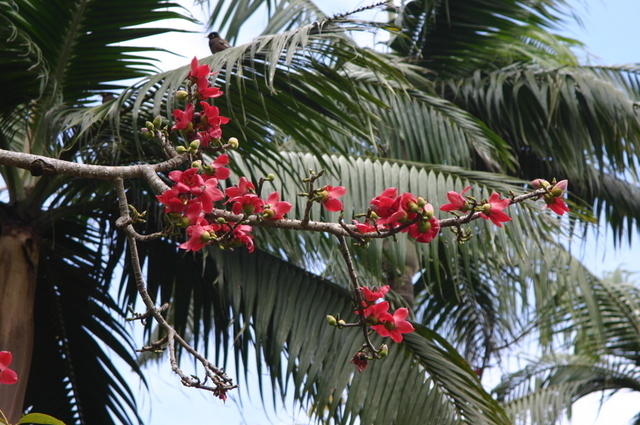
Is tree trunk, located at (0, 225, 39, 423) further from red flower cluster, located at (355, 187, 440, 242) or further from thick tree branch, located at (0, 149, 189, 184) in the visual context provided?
red flower cluster, located at (355, 187, 440, 242)

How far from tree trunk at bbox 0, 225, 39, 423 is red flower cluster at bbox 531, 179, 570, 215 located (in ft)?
7.95

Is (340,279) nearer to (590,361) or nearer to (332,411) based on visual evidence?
(332,411)

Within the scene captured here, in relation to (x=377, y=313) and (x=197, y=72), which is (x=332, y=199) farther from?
(x=197, y=72)

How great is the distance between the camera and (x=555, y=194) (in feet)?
5.98

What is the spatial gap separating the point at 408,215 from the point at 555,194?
335 mm

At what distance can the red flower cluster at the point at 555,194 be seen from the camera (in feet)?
5.96

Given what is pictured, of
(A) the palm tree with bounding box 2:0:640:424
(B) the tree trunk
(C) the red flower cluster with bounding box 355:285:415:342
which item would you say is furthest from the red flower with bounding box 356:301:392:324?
(B) the tree trunk

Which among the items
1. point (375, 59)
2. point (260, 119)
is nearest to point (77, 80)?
point (260, 119)

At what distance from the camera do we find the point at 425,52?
6.37m

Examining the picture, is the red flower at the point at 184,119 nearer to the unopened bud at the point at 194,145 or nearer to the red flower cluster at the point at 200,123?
the red flower cluster at the point at 200,123

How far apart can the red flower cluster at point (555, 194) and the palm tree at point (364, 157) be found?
1.12 meters

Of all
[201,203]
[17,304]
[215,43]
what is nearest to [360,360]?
[201,203]

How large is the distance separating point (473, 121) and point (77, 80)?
2.21 meters

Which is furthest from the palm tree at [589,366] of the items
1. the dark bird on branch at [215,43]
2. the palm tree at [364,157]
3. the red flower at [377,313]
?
the red flower at [377,313]
